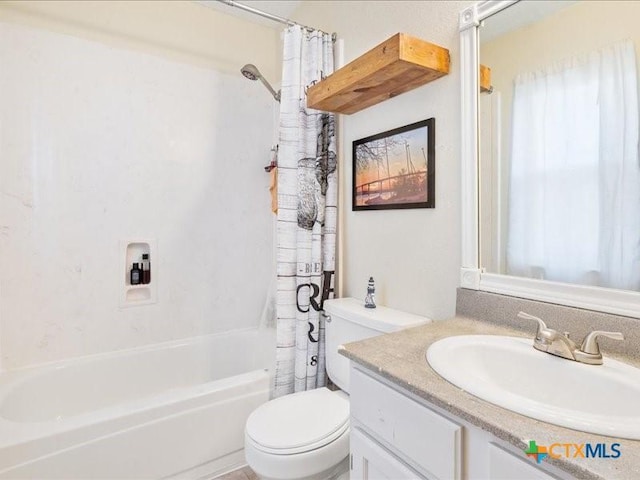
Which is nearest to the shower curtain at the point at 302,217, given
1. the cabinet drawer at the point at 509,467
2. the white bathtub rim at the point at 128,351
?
the white bathtub rim at the point at 128,351

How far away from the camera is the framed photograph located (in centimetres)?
140

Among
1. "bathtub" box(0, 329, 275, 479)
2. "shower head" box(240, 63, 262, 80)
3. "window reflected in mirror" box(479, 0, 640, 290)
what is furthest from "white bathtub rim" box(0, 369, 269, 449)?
"shower head" box(240, 63, 262, 80)

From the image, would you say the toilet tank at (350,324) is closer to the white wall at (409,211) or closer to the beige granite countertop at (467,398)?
the white wall at (409,211)

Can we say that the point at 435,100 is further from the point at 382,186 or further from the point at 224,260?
the point at 224,260

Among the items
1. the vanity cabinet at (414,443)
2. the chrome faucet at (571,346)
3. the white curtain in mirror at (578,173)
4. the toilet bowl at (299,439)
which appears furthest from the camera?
the toilet bowl at (299,439)

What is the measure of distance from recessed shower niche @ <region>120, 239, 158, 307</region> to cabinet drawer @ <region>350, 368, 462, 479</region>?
5.46ft

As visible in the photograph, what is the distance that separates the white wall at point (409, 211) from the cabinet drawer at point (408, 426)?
585 millimetres

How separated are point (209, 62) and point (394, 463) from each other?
8.15 feet

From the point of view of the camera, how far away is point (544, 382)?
0.88 metres

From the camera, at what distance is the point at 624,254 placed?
931 millimetres

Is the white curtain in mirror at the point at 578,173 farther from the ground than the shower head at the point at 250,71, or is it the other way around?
the shower head at the point at 250,71

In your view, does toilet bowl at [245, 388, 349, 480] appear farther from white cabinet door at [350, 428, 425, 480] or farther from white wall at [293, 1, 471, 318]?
white wall at [293, 1, 471, 318]

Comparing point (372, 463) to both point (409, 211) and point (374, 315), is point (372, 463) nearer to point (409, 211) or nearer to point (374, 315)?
point (374, 315)

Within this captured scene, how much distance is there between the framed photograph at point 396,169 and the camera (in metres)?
1.40
